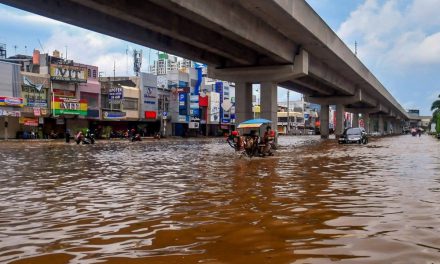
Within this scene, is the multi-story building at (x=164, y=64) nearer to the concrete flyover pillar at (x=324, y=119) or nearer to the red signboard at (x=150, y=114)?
the red signboard at (x=150, y=114)

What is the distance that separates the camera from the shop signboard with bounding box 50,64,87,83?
5114 centimetres

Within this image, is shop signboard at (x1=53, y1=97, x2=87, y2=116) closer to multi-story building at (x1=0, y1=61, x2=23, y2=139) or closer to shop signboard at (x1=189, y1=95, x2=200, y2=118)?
multi-story building at (x1=0, y1=61, x2=23, y2=139)

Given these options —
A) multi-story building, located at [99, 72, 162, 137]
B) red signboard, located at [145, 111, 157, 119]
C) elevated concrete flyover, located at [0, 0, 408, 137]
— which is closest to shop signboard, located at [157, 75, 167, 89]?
multi-story building, located at [99, 72, 162, 137]

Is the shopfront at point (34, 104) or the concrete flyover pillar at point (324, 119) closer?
the shopfront at point (34, 104)

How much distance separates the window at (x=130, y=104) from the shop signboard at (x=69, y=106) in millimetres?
7468

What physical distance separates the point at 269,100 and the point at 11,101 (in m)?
27.7

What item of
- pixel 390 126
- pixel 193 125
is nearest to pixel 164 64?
pixel 193 125

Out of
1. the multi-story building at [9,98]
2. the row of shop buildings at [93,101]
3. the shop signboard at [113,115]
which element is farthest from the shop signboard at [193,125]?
the multi-story building at [9,98]

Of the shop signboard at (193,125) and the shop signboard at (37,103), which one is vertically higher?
the shop signboard at (37,103)

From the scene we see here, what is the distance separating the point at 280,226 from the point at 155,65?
120 metres

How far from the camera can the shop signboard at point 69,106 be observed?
51344 mm

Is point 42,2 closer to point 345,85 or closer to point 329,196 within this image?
point 329,196

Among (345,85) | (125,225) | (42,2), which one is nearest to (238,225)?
(125,225)

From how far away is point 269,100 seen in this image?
3584 cm
